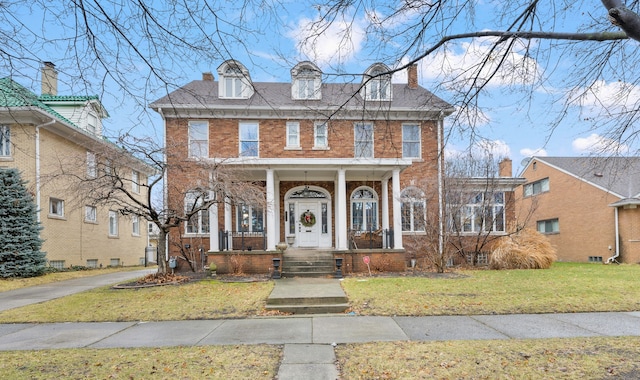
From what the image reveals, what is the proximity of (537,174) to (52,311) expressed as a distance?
1095 inches

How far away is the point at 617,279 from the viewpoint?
11.3 meters

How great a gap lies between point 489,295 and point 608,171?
4.00 meters

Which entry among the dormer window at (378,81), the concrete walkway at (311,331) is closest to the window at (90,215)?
the concrete walkway at (311,331)

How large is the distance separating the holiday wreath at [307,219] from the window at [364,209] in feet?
5.93

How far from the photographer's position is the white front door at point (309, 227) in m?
17.3

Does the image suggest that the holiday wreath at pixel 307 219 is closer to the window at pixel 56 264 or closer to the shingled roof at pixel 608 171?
the shingled roof at pixel 608 171

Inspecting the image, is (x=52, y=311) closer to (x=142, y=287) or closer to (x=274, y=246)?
(x=142, y=287)

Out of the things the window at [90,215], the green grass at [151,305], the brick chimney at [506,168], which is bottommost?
the green grass at [151,305]

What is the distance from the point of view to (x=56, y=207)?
17.6m

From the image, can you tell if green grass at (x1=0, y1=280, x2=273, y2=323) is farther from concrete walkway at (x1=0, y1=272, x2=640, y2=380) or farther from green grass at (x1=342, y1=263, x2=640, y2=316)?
green grass at (x1=342, y1=263, x2=640, y2=316)

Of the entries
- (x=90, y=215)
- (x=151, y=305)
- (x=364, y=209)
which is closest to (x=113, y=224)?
(x=90, y=215)

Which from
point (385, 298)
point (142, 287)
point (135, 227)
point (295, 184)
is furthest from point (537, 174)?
point (135, 227)

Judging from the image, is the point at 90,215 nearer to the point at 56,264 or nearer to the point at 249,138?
the point at 56,264

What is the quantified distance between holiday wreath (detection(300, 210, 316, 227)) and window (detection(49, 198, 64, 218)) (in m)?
10.7
